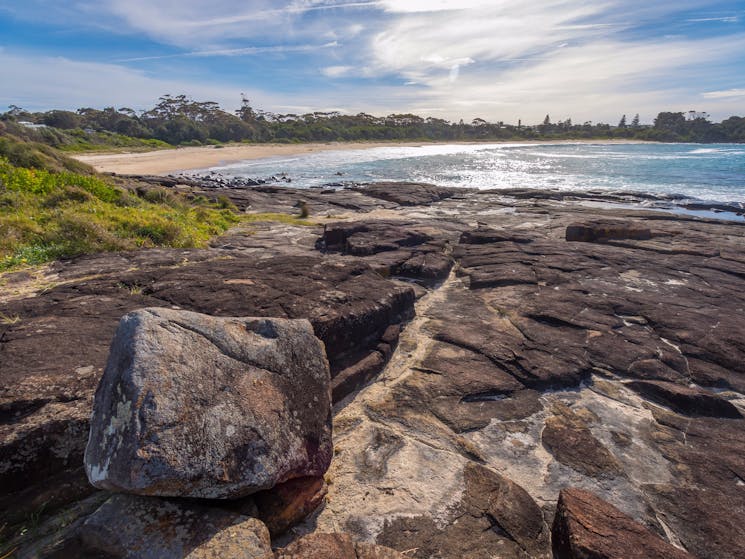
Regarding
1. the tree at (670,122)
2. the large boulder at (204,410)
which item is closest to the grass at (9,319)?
the large boulder at (204,410)

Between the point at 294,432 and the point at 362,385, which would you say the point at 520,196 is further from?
the point at 294,432

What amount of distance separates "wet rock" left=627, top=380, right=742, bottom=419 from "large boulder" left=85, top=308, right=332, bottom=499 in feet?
12.1

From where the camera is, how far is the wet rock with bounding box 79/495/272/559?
2037 millimetres

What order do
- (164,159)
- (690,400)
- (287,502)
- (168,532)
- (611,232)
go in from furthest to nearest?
(164,159)
(611,232)
(690,400)
(287,502)
(168,532)

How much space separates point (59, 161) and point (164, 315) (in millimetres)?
17440

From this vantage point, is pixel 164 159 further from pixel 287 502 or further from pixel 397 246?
pixel 287 502

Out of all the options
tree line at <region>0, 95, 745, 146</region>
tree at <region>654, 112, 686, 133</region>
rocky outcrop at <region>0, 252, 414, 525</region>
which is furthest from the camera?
tree at <region>654, 112, 686, 133</region>

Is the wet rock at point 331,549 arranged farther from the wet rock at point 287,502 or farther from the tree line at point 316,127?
the tree line at point 316,127

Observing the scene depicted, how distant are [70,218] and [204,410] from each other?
7038mm

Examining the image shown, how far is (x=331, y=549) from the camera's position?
7.23 feet

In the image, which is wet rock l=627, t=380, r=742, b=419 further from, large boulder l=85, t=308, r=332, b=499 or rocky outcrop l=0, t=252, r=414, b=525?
large boulder l=85, t=308, r=332, b=499

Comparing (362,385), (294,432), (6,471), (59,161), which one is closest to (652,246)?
(362,385)

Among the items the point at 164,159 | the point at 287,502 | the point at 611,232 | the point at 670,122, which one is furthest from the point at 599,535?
the point at 670,122

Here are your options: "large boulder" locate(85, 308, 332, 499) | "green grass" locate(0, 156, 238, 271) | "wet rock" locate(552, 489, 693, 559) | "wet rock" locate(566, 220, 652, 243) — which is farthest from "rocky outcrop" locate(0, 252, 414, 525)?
"wet rock" locate(566, 220, 652, 243)
